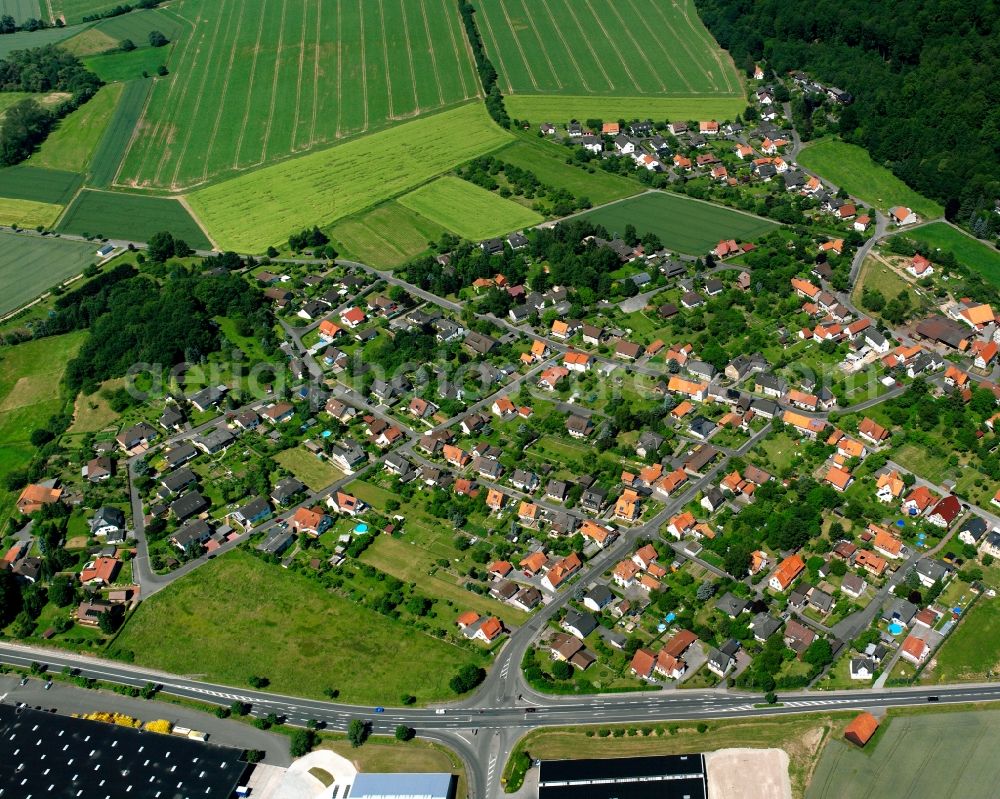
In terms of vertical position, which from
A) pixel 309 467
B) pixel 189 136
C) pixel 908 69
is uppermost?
pixel 908 69

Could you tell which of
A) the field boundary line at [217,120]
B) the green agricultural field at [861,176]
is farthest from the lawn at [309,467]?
the green agricultural field at [861,176]

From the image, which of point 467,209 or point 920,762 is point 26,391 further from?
point 920,762

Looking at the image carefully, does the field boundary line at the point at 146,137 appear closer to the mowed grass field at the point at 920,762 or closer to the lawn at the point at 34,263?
the lawn at the point at 34,263

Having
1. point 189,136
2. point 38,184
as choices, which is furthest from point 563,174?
point 38,184

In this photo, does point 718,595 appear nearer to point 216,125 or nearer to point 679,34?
point 216,125

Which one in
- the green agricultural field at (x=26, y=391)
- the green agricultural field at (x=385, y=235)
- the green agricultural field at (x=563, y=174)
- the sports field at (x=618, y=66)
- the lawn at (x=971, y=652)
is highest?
the sports field at (x=618, y=66)

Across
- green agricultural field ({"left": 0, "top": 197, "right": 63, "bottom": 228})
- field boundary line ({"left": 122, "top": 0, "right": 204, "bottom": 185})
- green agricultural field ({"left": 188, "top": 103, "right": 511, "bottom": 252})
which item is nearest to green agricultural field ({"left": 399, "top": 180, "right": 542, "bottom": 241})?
green agricultural field ({"left": 188, "top": 103, "right": 511, "bottom": 252})
